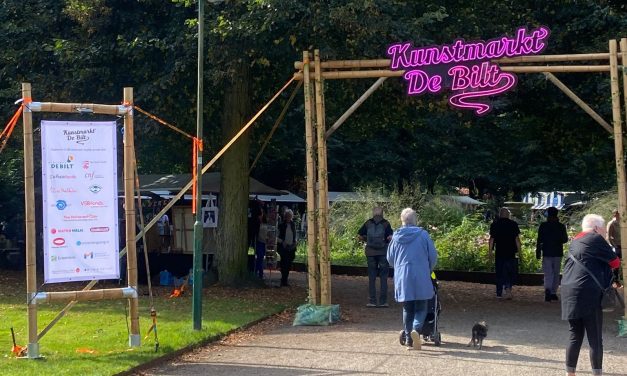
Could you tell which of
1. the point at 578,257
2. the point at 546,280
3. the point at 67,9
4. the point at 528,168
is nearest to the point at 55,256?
the point at 578,257

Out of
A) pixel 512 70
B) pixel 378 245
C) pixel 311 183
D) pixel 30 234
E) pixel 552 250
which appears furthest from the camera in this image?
pixel 552 250

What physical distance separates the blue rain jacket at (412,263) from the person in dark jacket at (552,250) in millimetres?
7271

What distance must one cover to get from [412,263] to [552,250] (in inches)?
297

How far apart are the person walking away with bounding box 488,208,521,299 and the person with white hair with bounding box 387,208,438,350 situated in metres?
7.17

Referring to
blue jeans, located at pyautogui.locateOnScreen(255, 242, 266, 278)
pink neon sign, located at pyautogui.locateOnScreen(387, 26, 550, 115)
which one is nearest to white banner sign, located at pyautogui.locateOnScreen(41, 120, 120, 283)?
pink neon sign, located at pyautogui.locateOnScreen(387, 26, 550, 115)

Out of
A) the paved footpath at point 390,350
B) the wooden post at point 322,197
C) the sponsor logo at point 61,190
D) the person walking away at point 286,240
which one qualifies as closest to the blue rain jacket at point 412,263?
the paved footpath at point 390,350

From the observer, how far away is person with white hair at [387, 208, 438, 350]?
11172 mm

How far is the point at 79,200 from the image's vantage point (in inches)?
414

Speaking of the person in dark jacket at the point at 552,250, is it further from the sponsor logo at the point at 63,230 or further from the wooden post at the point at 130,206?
the sponsor logo at the point at 63,230

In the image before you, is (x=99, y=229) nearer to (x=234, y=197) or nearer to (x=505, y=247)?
(x=234, y=197)

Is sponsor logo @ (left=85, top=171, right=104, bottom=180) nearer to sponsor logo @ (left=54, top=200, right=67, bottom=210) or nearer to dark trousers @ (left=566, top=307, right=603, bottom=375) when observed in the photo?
sponsor logo @ (left=54, top=200, right=67, bottom=210)

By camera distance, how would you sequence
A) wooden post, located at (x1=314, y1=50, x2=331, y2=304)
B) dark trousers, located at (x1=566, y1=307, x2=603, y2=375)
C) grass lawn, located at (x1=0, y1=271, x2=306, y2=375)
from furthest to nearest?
wooden post, located at (x1=314, y1=50, x2=331, y2=304) < grass lawn, located at (x1=0, y1=271, x2=306, y2=375) < dark trousers, located at (x1=566, y1=307, x2=603, y2=375)

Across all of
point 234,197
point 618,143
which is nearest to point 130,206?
point 618,143

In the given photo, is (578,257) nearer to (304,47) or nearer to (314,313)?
(314,313)
